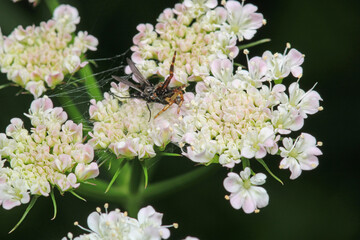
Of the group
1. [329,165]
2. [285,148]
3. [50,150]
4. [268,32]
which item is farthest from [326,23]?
[50,150]

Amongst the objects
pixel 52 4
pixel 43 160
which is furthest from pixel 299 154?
pixel 52 4

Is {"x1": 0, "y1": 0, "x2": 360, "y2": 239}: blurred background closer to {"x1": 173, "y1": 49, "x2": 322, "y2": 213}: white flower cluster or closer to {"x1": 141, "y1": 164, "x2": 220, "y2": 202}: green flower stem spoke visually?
{"x1": 141, "y1": 164, "x2": 220, "y2": 202}: green flower stem spoke

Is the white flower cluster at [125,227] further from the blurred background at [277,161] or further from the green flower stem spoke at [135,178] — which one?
the blurred background at [277,161]

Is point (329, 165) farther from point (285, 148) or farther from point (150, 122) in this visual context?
point (150, 122)

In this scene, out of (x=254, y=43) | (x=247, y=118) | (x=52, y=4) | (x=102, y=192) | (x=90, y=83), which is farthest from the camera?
(x=52, y=4)

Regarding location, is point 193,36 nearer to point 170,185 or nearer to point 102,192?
point 170,185

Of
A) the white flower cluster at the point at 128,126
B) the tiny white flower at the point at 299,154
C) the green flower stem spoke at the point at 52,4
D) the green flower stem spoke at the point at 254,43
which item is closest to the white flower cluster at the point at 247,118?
the tiny white flower at the point at 299,154
